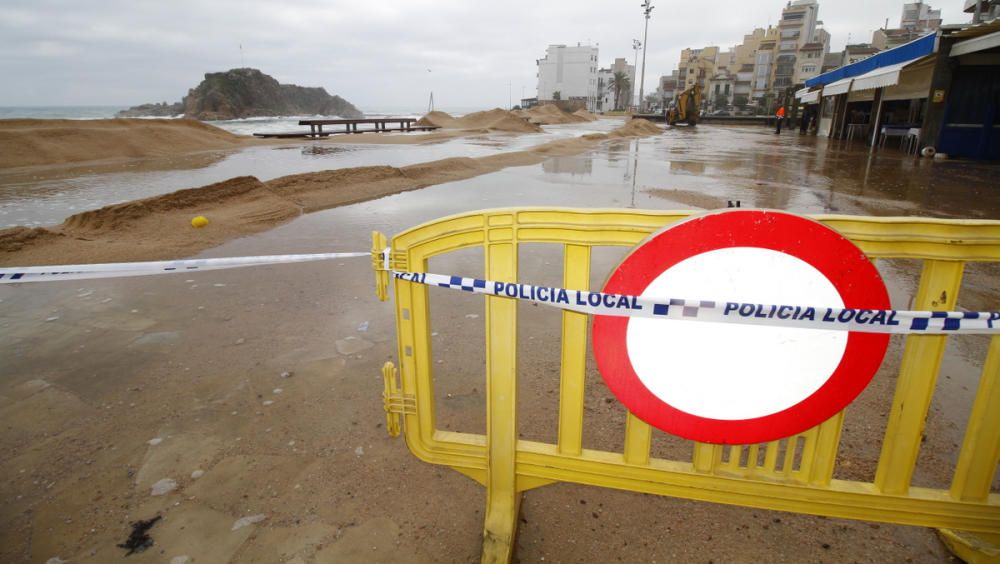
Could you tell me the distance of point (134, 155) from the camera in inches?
620

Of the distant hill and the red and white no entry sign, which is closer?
the red and white no entry sign

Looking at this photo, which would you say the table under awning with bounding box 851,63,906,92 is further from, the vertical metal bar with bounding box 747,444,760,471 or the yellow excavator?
the yellow excavator

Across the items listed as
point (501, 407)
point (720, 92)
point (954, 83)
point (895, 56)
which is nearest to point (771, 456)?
point (501, 407)

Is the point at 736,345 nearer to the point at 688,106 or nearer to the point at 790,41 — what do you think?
the point at 688,106

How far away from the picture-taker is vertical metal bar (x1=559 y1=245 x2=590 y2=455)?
1719 millimetres

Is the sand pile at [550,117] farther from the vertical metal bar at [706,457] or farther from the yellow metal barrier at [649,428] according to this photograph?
the vertical metal bar at [706,457]

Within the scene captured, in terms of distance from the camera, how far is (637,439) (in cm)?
182

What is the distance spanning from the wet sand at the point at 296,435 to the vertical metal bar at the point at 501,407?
157mm

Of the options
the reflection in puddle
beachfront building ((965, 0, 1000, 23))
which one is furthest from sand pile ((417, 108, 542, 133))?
beachfront building ((965, 0, 1000, 23))

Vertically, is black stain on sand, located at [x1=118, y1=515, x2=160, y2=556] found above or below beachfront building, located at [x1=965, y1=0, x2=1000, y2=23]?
below

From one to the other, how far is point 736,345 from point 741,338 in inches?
1.1

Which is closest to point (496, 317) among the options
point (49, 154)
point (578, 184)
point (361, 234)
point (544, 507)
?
point (544, 507)

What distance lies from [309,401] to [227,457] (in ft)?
1.83

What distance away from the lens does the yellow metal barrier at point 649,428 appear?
5.16ft
